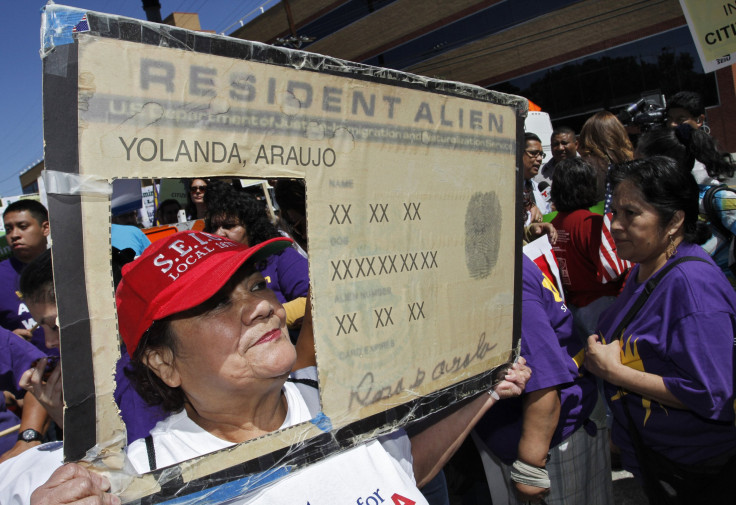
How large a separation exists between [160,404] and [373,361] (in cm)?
64

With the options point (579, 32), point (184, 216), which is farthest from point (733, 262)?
point (579, 32)

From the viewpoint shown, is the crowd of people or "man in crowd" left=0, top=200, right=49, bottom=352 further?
"man in crowd" left=0, top=200, right=49, bottom=352

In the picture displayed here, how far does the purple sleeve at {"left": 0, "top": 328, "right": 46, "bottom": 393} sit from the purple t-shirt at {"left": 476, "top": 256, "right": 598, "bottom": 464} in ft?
7.77

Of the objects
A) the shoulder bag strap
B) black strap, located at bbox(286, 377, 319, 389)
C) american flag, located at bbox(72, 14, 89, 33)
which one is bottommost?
the shoulder bag strap

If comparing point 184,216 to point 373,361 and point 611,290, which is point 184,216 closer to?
point 611,290

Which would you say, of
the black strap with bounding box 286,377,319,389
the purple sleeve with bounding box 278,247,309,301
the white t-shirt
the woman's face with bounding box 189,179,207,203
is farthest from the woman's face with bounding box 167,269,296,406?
the woman's face with bounding box 189,179,207,203

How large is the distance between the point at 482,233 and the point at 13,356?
265cm

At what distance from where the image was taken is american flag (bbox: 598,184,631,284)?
10.1 feet

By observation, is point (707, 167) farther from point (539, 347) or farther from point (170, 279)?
point (170, 279)

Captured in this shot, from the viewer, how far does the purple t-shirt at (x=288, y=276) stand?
269 centimetres

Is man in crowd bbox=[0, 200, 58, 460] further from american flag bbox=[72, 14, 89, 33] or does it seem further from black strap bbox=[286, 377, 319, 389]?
american flag bbox=[72, 14, 89, 33]

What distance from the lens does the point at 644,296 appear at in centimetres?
202

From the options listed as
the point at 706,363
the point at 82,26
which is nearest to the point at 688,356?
the point at 706,363

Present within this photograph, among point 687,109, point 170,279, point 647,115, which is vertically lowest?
point 170,279
